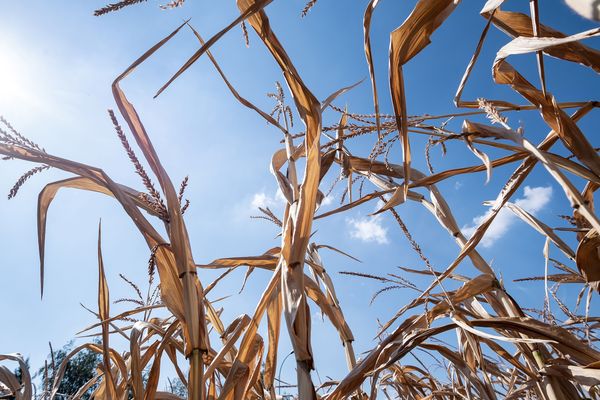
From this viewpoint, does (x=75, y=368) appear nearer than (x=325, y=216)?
No

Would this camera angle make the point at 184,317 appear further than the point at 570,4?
Yes

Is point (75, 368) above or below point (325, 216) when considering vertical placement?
above

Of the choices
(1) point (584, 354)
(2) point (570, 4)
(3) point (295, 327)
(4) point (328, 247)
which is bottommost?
(1) point (584, 354)

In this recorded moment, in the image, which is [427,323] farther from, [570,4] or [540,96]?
[570,4]

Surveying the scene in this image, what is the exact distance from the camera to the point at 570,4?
415mm

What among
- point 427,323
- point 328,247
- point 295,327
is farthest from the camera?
point 328,247

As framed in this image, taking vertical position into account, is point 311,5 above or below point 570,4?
above

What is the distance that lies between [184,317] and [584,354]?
709 mm

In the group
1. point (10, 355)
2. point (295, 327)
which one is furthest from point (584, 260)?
point (10, 355)

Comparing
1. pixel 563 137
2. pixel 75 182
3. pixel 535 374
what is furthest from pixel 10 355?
pixel 563 137

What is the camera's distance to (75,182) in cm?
80

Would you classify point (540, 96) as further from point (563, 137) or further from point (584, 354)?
point (584, 354)

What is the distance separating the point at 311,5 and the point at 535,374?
874 millimetres

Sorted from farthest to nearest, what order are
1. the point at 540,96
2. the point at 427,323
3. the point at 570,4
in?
the point at 427,323 → the point at 540,96 → the point at 570,4
